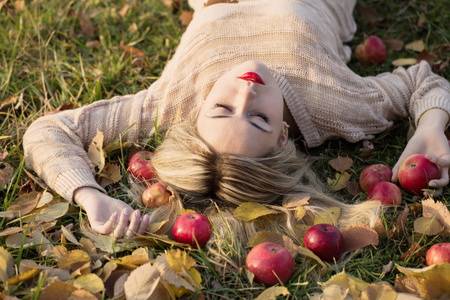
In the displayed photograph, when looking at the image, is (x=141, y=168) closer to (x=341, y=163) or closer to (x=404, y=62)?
(x=341, y=163)

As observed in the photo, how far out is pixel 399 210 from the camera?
2922 mm

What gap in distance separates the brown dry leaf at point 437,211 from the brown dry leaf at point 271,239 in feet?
2.67

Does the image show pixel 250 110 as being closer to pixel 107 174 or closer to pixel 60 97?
pixel 107 174

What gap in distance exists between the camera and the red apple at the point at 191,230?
2.49 meters

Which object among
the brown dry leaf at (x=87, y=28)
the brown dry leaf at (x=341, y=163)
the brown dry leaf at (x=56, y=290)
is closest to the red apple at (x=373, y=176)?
the brown dry leaf at (x=341, y=163)

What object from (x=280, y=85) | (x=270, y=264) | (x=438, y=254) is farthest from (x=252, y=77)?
(x=438, y=254)

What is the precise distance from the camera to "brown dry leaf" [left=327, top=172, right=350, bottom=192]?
3.18 meters

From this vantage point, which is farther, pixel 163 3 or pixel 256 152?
pixel 163 3

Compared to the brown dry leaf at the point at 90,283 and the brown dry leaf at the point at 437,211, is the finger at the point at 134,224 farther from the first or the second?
the brown dry leaf at the point at 437,211

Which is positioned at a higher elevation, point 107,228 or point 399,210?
point 107,228

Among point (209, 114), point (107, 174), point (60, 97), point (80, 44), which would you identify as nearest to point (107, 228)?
point (107, 174)

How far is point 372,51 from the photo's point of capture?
426 cm

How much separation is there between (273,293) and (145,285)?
571 mm

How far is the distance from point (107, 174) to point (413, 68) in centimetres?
244
